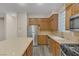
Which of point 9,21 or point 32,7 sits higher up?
point 32,7

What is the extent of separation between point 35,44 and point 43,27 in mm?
967

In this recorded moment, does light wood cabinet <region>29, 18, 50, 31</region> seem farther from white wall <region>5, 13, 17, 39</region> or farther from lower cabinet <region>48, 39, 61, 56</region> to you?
white wall <region>5, 13, 17, 39</region>

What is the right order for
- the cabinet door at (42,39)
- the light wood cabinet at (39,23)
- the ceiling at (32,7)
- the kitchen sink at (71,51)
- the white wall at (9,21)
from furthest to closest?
1. the cabinet door at (42,39)
2. the light wood cabinet at (39,23)
3. the white wall at (9,21)
4. the kitchen sink at (71,51)
5. the ceiling at (32,7)

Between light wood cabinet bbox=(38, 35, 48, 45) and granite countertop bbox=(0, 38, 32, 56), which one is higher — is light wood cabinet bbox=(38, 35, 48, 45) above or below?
below

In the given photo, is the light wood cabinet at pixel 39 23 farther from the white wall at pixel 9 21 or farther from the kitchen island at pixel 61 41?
the white wall at pixel 9 21

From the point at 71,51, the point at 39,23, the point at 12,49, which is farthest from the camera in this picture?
the point at 39,23

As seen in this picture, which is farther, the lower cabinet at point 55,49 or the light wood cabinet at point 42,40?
the light wood cabinet at point 42,40

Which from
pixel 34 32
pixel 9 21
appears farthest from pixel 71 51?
pixel 34 32

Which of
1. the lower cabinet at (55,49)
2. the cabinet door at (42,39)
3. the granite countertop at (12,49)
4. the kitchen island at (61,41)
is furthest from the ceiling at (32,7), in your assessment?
the cabinet door at (42,39)

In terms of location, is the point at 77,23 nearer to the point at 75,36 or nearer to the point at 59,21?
the point at 75,36

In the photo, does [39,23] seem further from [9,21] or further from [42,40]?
[9,21]

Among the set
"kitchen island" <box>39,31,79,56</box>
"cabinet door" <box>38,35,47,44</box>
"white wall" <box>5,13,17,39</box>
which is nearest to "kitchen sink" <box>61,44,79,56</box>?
"kitchen island" <box>39,31,79,56</box>

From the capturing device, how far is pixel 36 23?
628cm

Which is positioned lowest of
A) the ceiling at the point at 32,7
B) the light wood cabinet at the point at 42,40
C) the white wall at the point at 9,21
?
the light wood cabinet at the point at 42,40
